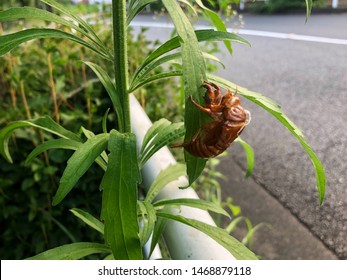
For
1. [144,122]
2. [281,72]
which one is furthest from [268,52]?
[144,122]

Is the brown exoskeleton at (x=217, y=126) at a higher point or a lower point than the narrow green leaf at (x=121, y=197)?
higher

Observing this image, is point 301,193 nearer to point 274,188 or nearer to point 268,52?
point 274,188

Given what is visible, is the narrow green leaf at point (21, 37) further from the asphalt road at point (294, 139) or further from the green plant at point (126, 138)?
the asphalt road at point (294, 139)

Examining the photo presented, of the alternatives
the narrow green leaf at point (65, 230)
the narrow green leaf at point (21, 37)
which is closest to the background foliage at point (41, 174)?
the narrow green leaf at point (65, 230)

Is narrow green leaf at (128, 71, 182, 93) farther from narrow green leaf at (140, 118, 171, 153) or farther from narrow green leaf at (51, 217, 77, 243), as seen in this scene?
narrow green leaf at (51, 217, 77, 243)

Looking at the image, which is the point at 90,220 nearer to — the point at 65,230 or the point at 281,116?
the point at 281,116

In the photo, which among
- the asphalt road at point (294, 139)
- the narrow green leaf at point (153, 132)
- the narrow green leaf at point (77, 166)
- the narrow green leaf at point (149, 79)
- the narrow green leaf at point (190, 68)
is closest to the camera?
the narrow green leaf at point (190, 68)

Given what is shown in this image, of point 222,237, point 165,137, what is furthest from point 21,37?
point 222,237

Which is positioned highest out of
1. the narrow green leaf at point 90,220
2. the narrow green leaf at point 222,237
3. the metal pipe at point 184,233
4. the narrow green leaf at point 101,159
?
the narrow green leaf at point 101,159
